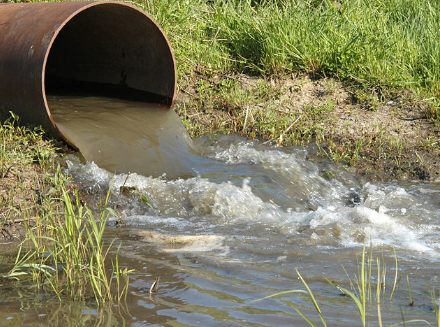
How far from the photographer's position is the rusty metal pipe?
4.57 meters

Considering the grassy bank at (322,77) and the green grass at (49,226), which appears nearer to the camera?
the green grass at (49,226)

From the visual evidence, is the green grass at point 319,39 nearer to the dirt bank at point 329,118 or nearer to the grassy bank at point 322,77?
the grassy bank at point 322,77

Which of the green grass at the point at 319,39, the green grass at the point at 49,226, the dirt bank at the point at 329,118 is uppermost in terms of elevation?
the green grass at the point at 319,39

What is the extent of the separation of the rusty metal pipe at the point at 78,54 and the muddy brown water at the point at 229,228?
35 centimetres

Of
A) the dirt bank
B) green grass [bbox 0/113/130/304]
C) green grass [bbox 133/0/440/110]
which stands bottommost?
green grass [bbox 0/113/130/304]

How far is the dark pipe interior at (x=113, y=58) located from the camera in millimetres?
5586

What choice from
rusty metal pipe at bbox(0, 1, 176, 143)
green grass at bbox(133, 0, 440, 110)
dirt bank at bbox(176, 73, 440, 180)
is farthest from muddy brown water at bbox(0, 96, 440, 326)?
green grass at bbox(133, 0, 440, 110)

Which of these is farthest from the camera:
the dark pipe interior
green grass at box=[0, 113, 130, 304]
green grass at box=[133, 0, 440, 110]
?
green grass at box=[133, 0, 440, 110]

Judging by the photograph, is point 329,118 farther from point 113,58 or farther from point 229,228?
point 229,228

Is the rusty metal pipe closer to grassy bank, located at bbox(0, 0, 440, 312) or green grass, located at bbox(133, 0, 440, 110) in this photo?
grassy bank, located at bbox(0, 0, 440, 312)

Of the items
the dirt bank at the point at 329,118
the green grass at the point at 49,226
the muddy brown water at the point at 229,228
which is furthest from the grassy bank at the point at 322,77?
the green grass at the point at 49,226

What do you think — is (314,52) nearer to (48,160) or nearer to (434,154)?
(434,154)

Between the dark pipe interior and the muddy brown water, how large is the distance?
1.07 ft

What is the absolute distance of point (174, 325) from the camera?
7.09ft
